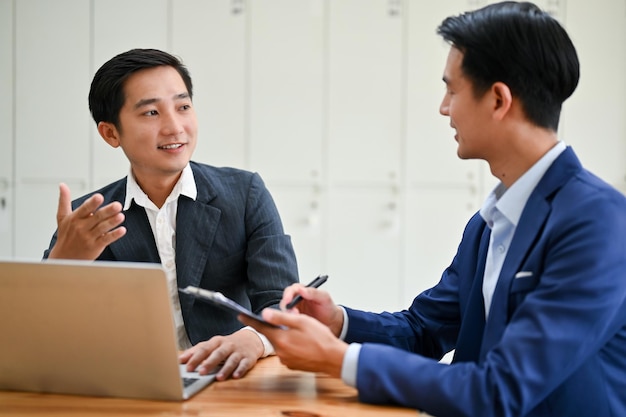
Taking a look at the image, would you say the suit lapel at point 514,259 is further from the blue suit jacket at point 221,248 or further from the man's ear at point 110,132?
the man's ear at point 110,132

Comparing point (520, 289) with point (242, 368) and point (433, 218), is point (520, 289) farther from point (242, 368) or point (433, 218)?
point (433, 218)

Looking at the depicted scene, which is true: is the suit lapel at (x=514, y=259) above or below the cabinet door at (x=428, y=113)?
below

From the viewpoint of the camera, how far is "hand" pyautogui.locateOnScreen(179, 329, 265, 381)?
1.30 meters

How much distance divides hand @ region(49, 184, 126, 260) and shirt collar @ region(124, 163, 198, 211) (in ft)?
1.10

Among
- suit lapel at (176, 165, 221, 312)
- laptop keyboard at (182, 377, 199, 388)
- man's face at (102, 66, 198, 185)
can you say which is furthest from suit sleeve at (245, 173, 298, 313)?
laptop keyboard at (182, 377, 199, 388)

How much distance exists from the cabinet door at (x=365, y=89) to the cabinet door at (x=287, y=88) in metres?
0.08

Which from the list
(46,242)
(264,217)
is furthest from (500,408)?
(46,242)

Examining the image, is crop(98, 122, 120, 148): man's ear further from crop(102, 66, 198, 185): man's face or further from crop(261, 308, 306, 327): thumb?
crop(261, 308, 306, 327): thumb

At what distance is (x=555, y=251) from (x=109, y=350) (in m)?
0.71

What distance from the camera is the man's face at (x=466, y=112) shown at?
50.7 inches

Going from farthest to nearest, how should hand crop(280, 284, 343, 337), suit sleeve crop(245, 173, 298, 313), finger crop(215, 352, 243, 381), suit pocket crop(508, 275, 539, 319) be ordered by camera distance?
suit sleeve crop(245, 173, 298, 313), hand crop(280, 284, 343, 337), finger crop(215, 352, 243, 381), suit pocket crop(508, 275, 539, 319)

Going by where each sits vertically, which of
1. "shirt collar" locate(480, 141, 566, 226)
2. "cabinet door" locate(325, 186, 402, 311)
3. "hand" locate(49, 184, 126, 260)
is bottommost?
"cabinet door" locate(325, 186, 402, 311)

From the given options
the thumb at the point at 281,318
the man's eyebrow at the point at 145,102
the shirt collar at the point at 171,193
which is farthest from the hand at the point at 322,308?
the man's eyebrow at the point at 145,102

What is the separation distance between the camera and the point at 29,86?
388 centimetres
